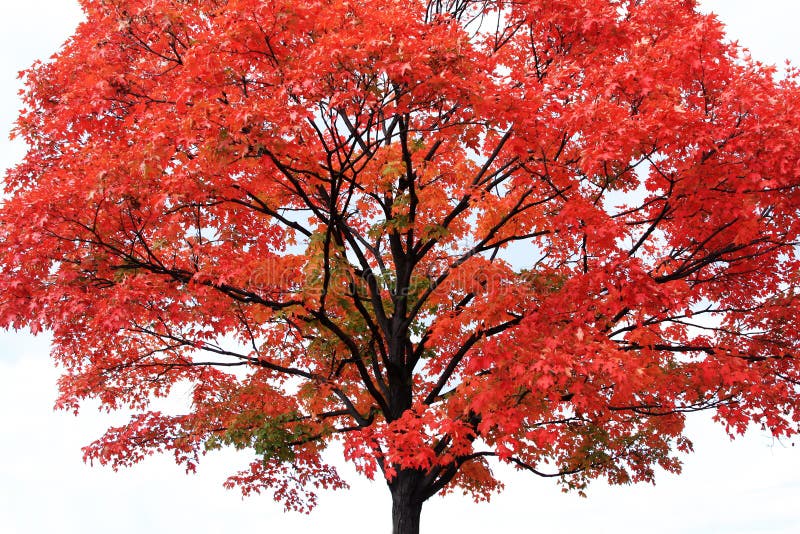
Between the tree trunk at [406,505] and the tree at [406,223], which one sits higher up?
the tree at [406,223]

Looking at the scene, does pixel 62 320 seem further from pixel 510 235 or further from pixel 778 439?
pixel 778 439

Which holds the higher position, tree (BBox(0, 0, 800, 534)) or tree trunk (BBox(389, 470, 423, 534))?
tree (BBox(0, 0, 800, 534))

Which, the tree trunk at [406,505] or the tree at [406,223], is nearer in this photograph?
the tree at [406,223]

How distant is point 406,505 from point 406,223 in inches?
203

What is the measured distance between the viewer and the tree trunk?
11250 millimetres

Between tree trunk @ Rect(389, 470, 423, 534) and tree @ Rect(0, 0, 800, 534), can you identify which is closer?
tree @ Rect(0, 0, 800, 534)

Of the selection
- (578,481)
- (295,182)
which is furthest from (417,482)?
(295,182)

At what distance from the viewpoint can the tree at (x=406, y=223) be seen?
27.7 ft

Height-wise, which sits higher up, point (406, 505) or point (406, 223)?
point (406, 223)

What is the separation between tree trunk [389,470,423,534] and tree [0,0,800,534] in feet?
0.30

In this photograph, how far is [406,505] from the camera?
11.3 m

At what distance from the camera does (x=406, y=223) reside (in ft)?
37.2

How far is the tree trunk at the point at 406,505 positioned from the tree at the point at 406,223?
0.09 meters

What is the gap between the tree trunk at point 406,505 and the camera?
11.2 meters
